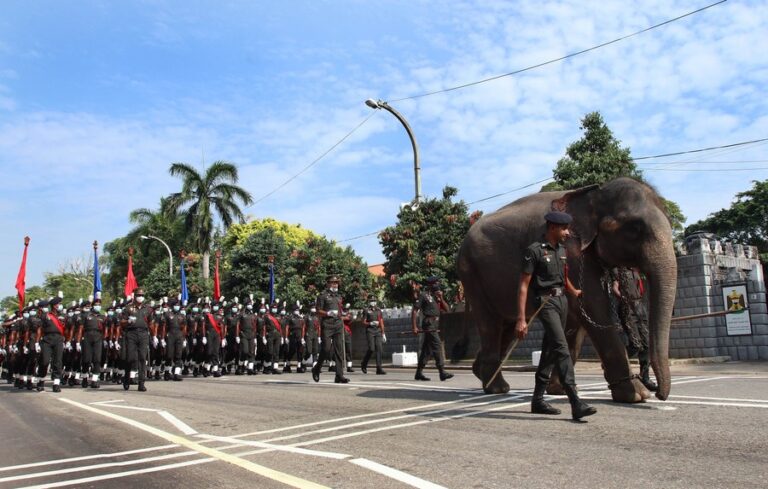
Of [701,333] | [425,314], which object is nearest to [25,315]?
[425,314]

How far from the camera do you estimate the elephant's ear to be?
725 cm

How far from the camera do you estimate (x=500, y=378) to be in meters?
8.58

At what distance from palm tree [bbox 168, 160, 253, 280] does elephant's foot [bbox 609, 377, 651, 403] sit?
34732 millimetres

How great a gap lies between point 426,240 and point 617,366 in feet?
52.3

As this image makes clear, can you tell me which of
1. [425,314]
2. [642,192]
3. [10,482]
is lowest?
[10,482]

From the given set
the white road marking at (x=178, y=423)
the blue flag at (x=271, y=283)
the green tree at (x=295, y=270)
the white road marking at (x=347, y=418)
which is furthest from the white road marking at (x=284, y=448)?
the green tree at (x=295, y=270)

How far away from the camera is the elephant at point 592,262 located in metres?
6.66

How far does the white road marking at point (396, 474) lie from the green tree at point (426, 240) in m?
17.3

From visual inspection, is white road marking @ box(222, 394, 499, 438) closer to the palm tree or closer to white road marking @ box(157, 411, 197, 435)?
white road marking @ box(157, 411, 197, 435)

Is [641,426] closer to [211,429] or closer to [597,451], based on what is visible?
[597,451]

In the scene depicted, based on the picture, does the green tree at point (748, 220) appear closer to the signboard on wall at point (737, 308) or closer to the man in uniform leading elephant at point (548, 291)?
the signboard on wall at point (737, 308)

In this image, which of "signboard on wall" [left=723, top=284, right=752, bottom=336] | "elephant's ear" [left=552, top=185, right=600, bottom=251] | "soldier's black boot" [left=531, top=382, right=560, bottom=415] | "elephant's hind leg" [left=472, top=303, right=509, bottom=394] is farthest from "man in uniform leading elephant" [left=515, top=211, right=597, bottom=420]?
"signboard on wall" [left=723, top=284, right=752, bottom=336]

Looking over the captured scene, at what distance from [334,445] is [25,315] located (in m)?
16.8

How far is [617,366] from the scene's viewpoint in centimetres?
678
